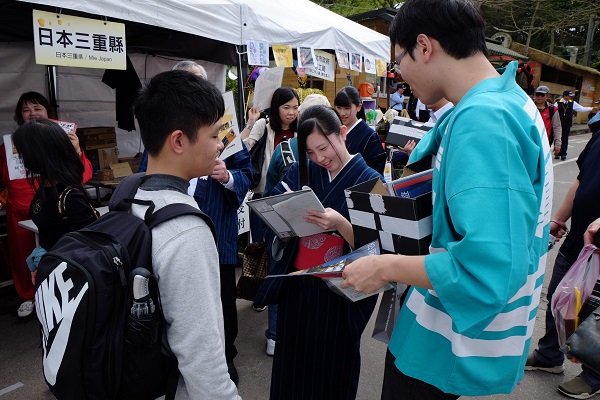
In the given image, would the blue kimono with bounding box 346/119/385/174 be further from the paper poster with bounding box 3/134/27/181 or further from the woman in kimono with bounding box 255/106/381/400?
the paper poster with bounding box 3/134/27/181

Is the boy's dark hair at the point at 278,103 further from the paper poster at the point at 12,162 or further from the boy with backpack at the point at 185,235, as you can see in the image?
the boy with backpack at the point at 185,235

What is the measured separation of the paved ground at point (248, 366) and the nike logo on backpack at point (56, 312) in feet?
5.81

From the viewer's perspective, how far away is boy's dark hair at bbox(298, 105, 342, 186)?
6.70 feet

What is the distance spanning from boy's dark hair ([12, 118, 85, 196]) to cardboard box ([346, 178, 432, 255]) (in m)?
1.57

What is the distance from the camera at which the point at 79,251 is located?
0.98 meters

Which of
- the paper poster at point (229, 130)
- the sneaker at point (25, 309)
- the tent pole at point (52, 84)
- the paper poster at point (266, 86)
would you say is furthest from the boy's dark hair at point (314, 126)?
A: the tent pole at point (52, 84)

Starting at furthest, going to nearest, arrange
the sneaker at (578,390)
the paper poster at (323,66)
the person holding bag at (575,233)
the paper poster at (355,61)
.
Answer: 1. the paper poster at (355,61)
2. the paper poster at (323,66)
3. the sneaker at (578,390)
4. the person holding bag at (575,233)

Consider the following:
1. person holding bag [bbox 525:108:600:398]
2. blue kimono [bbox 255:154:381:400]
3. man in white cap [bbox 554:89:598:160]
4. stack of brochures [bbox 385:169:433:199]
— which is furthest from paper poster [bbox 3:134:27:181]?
man in white cap [bbox 554:89:598:160]

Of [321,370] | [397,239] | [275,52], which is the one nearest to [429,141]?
[397,239]

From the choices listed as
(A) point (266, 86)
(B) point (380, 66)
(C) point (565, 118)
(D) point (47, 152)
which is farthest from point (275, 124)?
(C) point (565, 118)

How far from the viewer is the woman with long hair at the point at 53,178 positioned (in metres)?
2.10

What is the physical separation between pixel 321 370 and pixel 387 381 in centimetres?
73

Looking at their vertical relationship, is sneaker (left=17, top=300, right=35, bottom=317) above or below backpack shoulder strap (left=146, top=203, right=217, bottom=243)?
below

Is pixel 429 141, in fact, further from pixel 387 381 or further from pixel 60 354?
pixel 60 354
